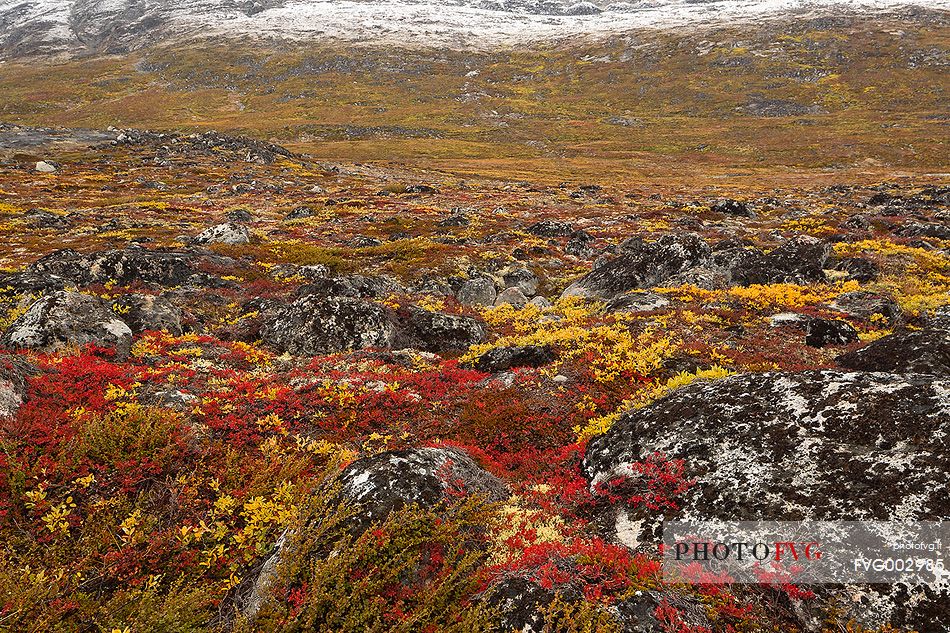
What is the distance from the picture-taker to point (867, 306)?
18.2 meters

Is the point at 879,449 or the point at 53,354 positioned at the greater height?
the point at 879,449

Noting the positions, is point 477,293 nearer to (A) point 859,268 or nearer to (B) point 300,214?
(A) point 859,268

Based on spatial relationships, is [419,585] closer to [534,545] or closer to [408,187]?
[534,545]

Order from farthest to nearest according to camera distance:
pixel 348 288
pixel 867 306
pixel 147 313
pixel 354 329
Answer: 1. pixel 348 288
2. pixel 147 313
3. pixel 354 329
4. pixel 867 306

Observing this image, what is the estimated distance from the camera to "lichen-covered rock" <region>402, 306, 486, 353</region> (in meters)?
20.6

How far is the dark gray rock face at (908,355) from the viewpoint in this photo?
10977mm

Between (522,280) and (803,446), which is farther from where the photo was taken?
(522,280)

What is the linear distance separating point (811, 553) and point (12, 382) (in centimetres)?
1501

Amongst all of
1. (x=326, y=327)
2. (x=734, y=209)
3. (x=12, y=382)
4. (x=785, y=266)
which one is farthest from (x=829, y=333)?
(x=734, y=209)

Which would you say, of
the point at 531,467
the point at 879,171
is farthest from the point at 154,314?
the point at 879,171

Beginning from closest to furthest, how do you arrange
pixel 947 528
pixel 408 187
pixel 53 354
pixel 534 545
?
1. pixel 947 528
2. pixel 534 545
3. pixel 53 354
4. pixel 408 187

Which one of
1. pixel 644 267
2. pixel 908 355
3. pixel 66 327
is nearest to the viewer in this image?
pixel 908 355

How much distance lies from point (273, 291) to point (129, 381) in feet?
57.7

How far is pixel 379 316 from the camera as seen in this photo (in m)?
20.2
